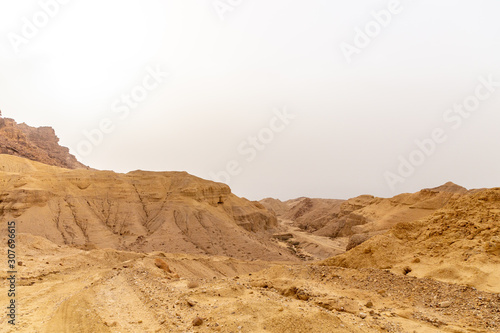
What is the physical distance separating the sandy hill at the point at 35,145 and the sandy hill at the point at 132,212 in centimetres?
3760

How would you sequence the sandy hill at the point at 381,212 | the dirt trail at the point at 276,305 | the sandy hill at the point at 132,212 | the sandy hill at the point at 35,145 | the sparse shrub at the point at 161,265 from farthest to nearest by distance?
the sandy hill at the point at 35,145 < the sandy hill at the point at 381,212 < the sandy hill at the point at 132,212 < the sparse shrub at the point at 161,265 < the dirt trail at the point at 276,305

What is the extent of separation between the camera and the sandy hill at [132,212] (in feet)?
113

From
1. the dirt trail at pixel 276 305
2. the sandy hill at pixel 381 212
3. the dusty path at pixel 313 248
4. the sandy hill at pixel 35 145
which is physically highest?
the sandy hill at pixel 35 145

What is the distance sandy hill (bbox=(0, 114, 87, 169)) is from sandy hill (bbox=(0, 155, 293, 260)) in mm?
37599

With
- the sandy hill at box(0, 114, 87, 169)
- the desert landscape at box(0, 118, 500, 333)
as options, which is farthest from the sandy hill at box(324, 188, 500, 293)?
the sandy hill at box(0, 114, 87, 169)

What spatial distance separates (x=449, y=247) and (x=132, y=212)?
131 feet

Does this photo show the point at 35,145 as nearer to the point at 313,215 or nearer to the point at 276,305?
A: the point at 313,215

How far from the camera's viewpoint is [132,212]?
137 ft

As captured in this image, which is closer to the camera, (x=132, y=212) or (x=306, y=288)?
(x=306, y=288)

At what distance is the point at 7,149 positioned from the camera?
7025 centimetres

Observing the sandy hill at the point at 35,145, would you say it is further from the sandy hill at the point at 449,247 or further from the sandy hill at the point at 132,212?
the sandy hill at the point at 449,247

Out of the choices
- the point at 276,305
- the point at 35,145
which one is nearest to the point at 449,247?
the point at 276,305

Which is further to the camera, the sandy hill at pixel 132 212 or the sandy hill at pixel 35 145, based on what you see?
the sandy hill at pixel 35 145

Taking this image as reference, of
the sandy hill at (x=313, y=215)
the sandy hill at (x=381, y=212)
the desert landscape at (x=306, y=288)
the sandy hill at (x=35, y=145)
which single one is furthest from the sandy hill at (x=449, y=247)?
the sandy hill at (x=35, y=145)
